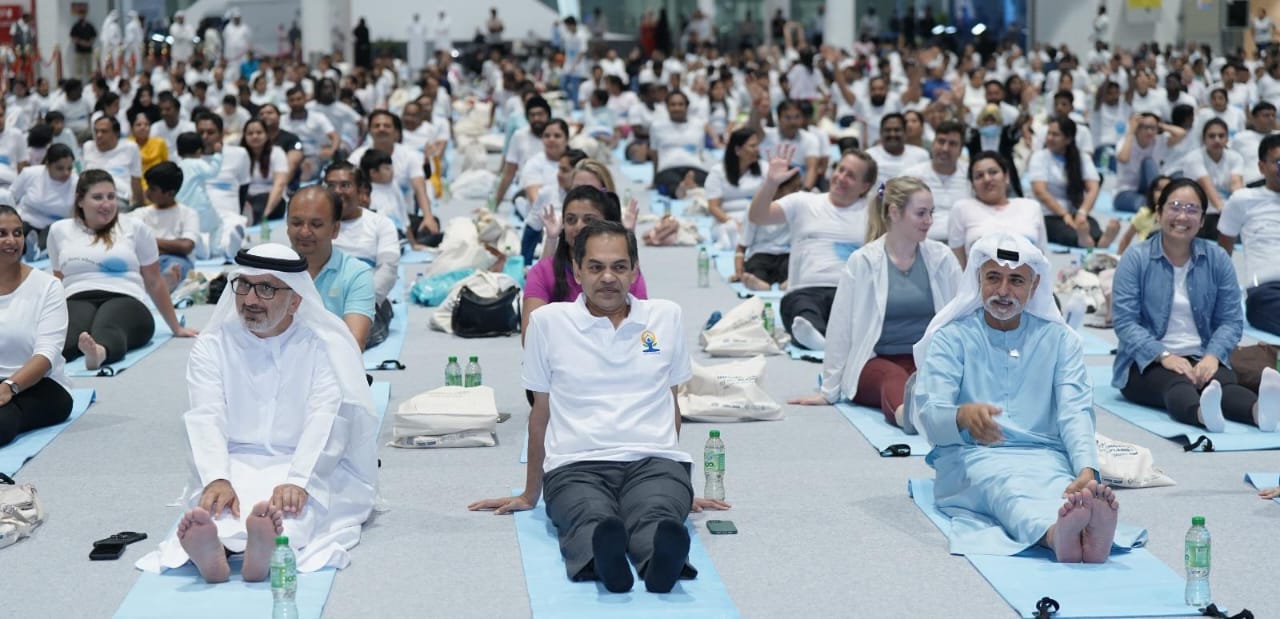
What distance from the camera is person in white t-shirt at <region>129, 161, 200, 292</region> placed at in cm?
1074

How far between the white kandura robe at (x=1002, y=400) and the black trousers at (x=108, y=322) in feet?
15.7

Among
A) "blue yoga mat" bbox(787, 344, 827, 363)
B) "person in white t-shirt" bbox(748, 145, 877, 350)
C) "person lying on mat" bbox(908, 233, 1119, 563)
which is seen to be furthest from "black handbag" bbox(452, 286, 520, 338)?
"person lying on mat" bbox(908, 233, 1119, 563)

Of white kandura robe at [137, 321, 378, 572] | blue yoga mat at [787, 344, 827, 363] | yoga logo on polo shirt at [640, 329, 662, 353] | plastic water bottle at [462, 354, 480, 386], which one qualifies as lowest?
blue yoga mat at [787, 344, 827, 363]

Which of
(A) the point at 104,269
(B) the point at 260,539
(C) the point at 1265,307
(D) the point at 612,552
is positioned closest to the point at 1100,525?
(D) the point at 612,552

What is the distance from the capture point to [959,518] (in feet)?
18.4

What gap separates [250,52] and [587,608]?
1190 inches

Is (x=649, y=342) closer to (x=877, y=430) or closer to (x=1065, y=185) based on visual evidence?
(x=877, y=430)

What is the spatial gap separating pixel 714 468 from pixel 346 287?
1780mm

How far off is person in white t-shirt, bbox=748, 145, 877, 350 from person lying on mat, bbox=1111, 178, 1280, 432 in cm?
183

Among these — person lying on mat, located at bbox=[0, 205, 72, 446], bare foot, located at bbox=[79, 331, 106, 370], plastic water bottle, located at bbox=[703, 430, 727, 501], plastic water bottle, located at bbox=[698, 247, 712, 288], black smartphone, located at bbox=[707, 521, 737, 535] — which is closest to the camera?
black smartphone, located at bbox=[707, 521, 737, 535]

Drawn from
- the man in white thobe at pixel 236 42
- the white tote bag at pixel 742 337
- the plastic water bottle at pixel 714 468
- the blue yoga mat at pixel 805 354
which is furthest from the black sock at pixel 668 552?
the man in white thobe at pixel 236 42

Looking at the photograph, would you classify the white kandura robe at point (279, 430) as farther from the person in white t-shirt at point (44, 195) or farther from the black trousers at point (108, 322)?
the person in white t-shirt at point (44, 195)

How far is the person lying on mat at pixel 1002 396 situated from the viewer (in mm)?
5422

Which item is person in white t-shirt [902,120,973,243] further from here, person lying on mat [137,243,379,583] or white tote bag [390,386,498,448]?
person lying on mat [137,243,379,583]
